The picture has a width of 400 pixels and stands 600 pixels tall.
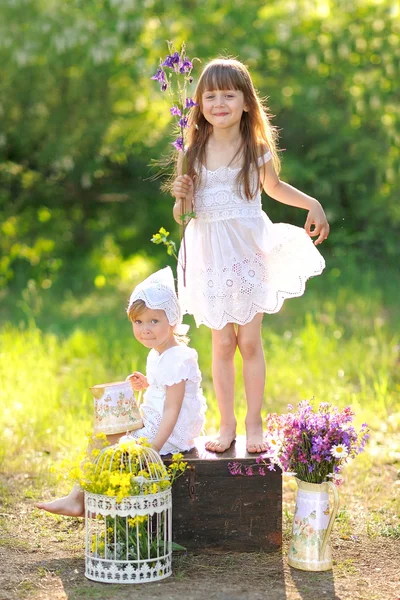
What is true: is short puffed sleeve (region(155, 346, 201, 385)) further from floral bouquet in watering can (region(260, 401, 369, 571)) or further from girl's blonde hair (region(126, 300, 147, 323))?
floral bouquet in watering can (region(260, 401, 369, 571))

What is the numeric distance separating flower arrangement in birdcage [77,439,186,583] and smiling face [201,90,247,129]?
4.34 feet

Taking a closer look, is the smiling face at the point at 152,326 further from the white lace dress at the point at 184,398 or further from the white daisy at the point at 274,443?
the white daisy at the point at 274,443

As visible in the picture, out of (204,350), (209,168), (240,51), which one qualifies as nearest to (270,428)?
(209,168)

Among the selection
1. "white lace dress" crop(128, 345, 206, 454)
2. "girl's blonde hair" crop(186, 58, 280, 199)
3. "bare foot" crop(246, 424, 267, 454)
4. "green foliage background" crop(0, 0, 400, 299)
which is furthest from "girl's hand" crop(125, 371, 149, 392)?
"green foliage background" crop(0, 0, 400, 299)

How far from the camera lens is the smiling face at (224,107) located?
3.61m

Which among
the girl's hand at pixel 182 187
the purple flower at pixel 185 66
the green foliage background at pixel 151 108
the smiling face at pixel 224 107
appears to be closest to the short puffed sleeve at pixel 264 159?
the smiling face at pixel 224 107

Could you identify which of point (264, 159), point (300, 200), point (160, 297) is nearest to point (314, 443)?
point (160, 297)

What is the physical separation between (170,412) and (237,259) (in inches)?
26.6

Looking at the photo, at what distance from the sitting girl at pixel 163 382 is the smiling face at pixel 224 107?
0.68 meters

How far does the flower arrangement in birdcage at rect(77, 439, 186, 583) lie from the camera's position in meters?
3.12

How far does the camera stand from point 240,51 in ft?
30.1

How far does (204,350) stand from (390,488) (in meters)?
2.36

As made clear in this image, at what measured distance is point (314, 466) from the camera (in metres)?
3.32

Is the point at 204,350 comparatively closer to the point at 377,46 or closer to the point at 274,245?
the point at 274,245
